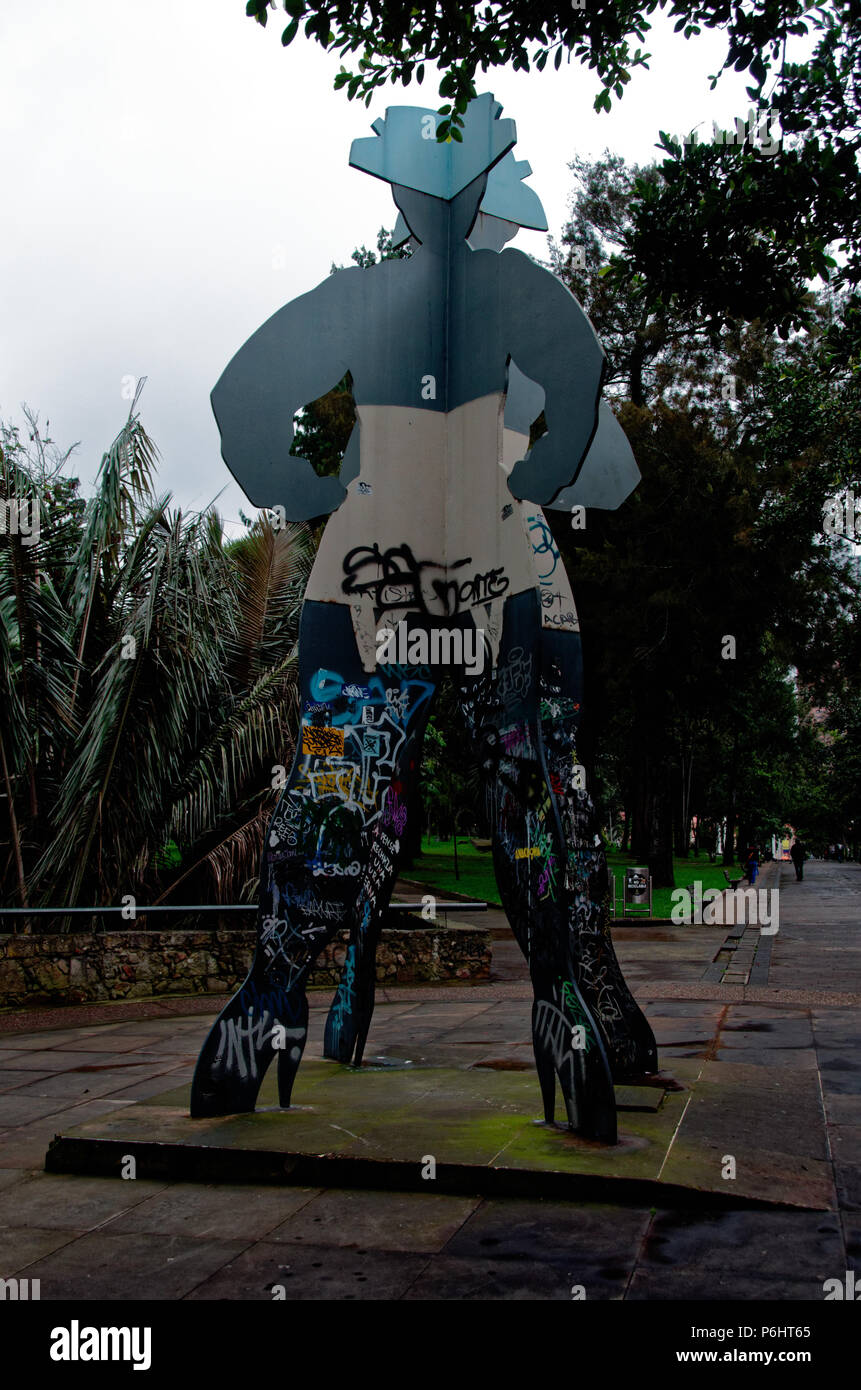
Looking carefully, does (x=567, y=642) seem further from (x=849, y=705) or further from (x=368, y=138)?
(x=849, y=705)

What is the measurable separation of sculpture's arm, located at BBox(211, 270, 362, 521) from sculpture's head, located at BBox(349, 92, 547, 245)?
58cm

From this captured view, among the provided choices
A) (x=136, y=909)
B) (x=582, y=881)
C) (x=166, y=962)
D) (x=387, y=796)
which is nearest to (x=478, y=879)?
(x=166, y=962)

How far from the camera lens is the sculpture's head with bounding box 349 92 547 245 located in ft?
20.5

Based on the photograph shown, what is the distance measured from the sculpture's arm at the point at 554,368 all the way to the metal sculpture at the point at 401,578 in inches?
1.5

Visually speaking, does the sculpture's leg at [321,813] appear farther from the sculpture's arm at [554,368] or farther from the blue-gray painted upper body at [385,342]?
the sculpture's arm at [554,368]

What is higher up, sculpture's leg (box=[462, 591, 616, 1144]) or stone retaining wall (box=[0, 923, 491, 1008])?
sculpture's leg (box=[462, 591, 616, 1144])

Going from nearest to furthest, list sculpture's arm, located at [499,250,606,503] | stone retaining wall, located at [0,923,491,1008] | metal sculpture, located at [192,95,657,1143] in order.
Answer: sculpture's arm, located at [499,250,606,503] < metal sculpture, located at [192,95,657,1143] < stone retaining wall, located at [0,923,491,1008]

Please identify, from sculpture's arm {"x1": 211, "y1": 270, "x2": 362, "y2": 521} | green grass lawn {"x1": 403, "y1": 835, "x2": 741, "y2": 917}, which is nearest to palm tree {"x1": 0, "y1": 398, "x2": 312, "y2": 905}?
sculpture's arm {"x1": 211, "y1": 270, "x2": 362, "y2": 521}

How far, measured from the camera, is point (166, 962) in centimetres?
1144

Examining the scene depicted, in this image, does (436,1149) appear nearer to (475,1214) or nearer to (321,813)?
(475,1214)

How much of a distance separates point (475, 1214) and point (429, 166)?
5365 millimetres

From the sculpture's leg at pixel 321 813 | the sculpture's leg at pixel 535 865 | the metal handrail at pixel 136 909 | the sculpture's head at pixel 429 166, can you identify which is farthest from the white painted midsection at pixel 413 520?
the metal handrail at pixel 136 909

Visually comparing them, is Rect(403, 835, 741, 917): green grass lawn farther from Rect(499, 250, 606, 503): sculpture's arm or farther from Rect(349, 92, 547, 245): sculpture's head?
Rect(499, 250, 606, 503): sculpture's arm

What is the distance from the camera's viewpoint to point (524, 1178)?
14.8 ft
